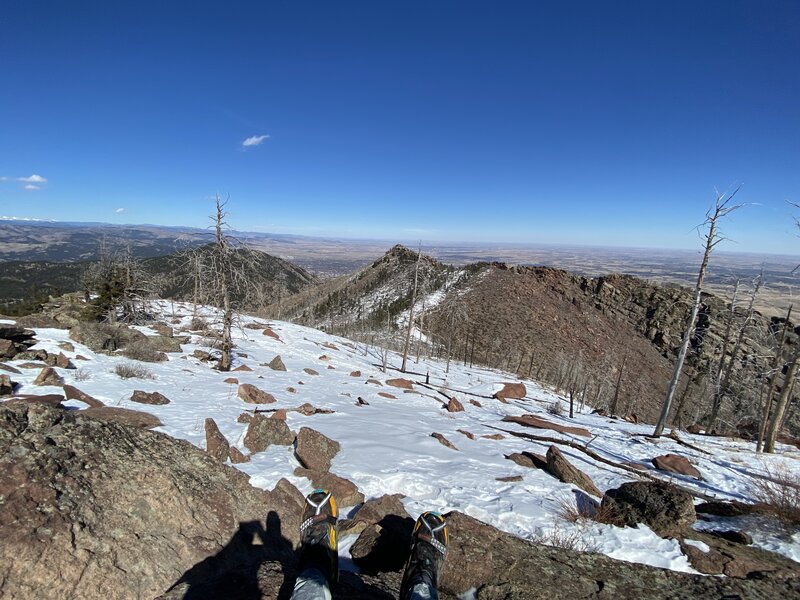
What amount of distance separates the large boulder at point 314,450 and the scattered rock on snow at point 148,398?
4.56 m

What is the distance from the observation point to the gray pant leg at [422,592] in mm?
3531

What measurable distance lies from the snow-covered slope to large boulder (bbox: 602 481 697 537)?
23cm

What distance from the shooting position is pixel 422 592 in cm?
362

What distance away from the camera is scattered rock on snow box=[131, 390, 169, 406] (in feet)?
31.3

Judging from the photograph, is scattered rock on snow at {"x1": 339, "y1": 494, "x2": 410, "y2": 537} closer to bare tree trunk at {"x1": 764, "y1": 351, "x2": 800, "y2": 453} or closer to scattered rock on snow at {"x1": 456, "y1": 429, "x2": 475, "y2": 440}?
scattered rock on snow at {"x1": 456, "y1": 429, "x2": 475, "y2": 440}

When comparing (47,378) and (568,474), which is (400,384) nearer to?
(568,474)

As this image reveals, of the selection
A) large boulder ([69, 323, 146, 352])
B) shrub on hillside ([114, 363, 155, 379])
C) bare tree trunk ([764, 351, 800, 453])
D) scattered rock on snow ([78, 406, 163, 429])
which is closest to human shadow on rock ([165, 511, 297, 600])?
scattered rock on snow ([78, 406, 163, 429])

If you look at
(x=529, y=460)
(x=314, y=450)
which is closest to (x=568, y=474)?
(x=529, y=460)

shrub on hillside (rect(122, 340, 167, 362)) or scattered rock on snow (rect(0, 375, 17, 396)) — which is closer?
scattered rock on snow (rect(0, 375, 17, 396))

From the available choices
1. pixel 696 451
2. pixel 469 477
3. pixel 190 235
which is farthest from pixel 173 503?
pixel 696 451

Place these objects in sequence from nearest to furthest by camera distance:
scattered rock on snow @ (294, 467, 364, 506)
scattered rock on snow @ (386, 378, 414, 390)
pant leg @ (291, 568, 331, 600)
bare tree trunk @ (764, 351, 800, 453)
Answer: pant leg @ (291, 568, 331, 600) → scattered rock on snow @ (294, 467, 364, 506) → bare tree trunk @ (764, 351, 800, 453) → scattered rock on snow @ (386, 378, 414, 390)

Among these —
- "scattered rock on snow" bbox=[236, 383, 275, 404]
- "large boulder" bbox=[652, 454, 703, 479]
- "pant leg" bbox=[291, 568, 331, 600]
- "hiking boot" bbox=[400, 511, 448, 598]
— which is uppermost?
"pant leg" bbox=[291, 568, 331, 600]

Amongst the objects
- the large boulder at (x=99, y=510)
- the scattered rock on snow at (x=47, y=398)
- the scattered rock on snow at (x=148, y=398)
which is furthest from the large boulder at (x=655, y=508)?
the scattered rock on snow at (x=47, y=398)

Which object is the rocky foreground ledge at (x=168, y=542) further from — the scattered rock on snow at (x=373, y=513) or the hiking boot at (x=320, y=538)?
the scattered rock on snow at (x=373, y=513)
